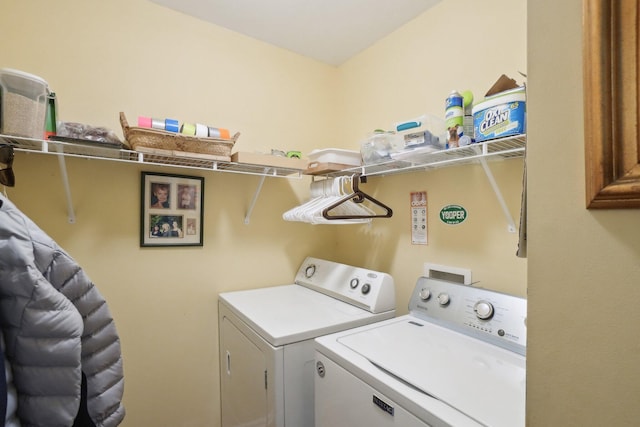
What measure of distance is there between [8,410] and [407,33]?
7.44ft

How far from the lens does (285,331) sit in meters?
1.24

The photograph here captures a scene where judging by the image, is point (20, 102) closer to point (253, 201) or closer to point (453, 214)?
point (253, 201)

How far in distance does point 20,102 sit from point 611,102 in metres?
1.66

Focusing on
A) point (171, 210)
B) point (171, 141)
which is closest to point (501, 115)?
point (171, 141)

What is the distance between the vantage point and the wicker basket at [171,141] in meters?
1.32

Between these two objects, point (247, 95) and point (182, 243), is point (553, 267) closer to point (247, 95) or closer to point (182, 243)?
point (182, 243)

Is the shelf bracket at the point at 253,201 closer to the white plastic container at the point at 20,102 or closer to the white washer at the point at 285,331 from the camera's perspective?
the white washer at the point at 285,331

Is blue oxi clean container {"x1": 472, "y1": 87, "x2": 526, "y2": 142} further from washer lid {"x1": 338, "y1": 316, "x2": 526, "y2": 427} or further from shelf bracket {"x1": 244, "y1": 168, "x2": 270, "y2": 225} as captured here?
shelf bracket {"x1": 244, "y1": 168, "x2": 270, "y2": 225}

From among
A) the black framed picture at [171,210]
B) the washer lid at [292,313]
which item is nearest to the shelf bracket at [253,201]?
the black framed picture at [171,210]

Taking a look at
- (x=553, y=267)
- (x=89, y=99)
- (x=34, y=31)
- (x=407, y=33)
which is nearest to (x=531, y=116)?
(x=553, y=267)

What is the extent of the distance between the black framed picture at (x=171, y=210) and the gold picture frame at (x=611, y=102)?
5.70 feet

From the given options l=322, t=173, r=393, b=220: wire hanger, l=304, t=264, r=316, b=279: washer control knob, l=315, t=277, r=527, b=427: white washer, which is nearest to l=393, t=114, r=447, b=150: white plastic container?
l=322, t=173, r=393, b=220: wire hanger

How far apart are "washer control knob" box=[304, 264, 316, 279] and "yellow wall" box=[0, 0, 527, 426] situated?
116mm

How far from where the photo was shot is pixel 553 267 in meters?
0.49
